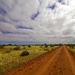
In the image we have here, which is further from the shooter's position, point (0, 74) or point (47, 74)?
point (0, 74)

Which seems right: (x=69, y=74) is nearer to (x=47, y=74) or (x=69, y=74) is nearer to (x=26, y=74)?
(x=47, y=74)

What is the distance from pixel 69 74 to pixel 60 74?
0.69 m

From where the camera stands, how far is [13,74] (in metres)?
10.6

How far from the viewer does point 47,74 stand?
34.4 feet

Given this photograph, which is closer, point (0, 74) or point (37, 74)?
point (37, 74)

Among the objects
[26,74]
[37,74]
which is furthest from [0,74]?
[37,74]

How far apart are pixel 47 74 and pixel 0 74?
3.52 metres

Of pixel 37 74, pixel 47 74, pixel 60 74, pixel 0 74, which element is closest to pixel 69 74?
pixel 60 74

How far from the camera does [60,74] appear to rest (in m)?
10.6

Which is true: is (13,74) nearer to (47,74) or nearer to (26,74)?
(26,74)

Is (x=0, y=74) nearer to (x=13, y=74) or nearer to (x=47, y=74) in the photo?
(x=13, y=74)

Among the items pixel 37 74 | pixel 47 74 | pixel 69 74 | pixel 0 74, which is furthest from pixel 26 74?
pixel 69 74

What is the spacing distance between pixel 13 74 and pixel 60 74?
3308 millimetres

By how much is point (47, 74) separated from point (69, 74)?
1.62 metres
